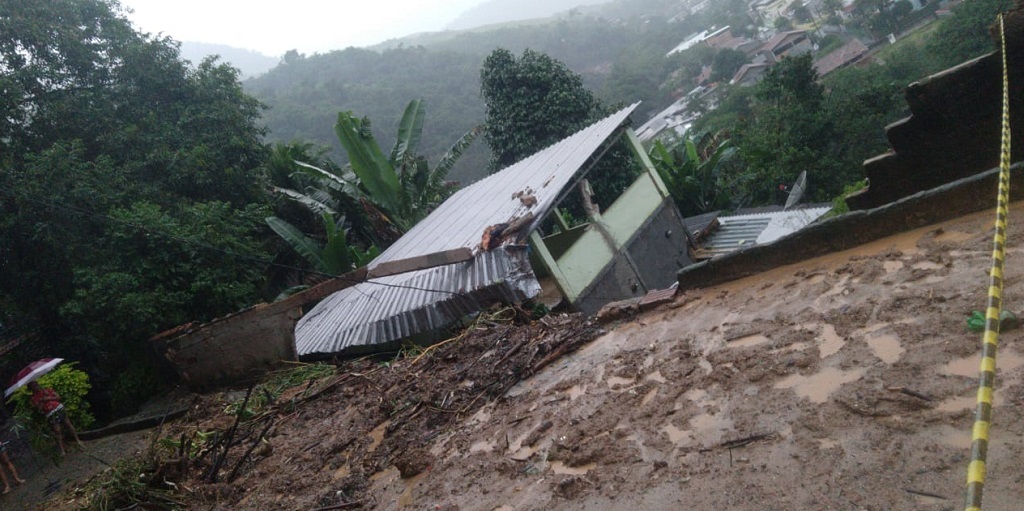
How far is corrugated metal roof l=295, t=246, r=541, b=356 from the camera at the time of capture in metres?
7.47

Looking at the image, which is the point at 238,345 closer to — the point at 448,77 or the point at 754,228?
the point at 754,228

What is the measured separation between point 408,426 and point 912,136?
15.4 ft

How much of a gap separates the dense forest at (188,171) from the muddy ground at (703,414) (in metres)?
4.34

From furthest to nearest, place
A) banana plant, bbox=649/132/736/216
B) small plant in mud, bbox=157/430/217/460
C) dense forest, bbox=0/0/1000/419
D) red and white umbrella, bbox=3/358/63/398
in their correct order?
banana plant, bbox=649/132/736/216 → dense forest, bbox=0/0/1000/419 → red and white umbrella, bbox=3/358/63/398 → small plant in mud, bbox=157/430/217/460

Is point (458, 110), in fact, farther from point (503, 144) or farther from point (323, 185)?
point (323, 185)

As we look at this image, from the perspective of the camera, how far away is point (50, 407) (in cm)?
912

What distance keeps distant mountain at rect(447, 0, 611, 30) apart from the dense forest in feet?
492

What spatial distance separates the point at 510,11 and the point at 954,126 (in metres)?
175

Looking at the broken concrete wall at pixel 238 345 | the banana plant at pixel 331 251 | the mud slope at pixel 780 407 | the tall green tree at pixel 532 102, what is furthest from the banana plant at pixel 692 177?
the mud slope at pixel 780 407

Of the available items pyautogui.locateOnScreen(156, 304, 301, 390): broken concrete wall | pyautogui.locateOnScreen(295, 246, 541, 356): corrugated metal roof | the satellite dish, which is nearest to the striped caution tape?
pyautogui.locateOnScreen(295, 246, 541, 356): corrugated metal roof

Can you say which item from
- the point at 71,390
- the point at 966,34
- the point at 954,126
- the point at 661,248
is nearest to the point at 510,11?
the point at 966,34

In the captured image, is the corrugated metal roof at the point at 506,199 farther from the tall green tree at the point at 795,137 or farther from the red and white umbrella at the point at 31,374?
the tall green tree at the point at 795,137

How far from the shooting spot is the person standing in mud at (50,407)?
907cm

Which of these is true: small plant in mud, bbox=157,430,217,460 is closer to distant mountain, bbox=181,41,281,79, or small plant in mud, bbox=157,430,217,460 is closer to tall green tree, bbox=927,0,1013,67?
tall green tree, bbox=927,0,1013,67
